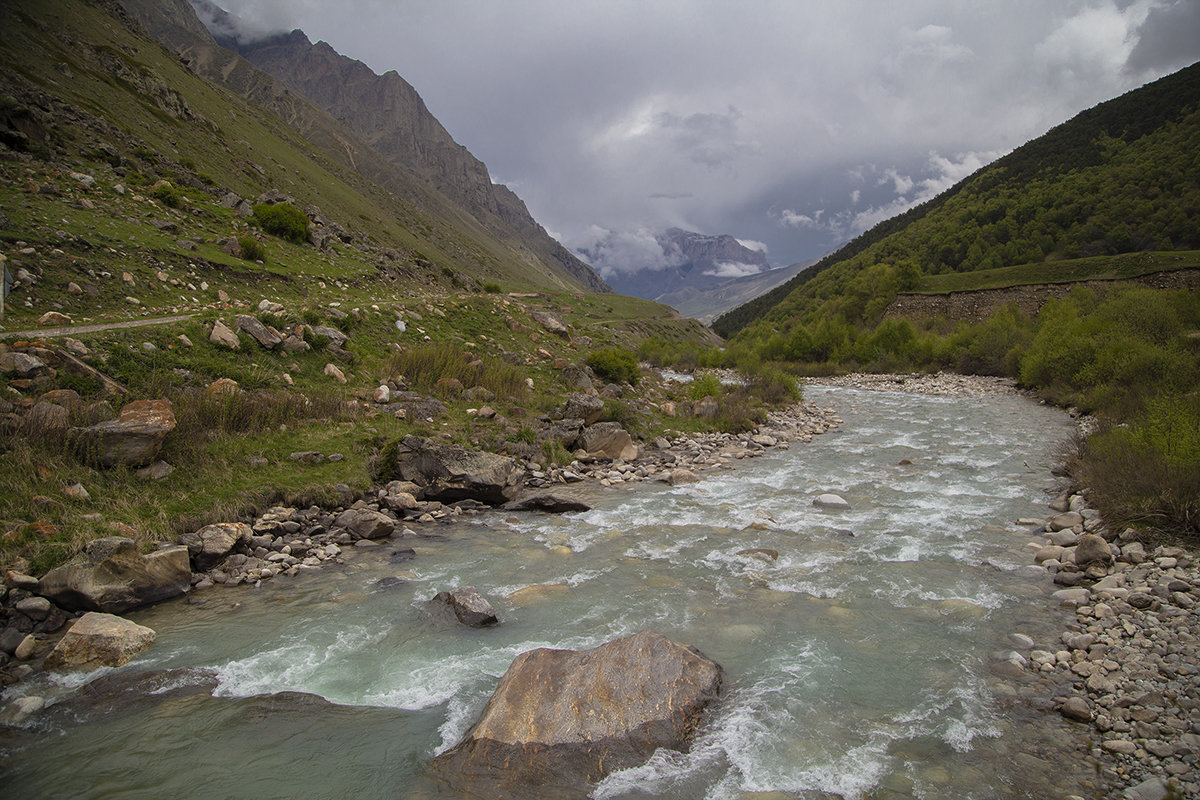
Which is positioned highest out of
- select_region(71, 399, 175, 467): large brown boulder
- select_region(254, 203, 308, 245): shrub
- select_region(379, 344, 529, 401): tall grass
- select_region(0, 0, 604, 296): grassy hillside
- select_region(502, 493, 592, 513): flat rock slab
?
select_region(0, 0, 604, 296): grassy hillside

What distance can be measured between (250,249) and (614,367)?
1841cm

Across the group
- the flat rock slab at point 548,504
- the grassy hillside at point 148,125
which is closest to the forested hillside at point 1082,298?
the flat rock slab at point 548,504

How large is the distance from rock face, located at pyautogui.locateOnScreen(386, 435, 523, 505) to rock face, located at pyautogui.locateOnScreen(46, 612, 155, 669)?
7.01m

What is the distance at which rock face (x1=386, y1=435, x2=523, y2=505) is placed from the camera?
1443 centimetres

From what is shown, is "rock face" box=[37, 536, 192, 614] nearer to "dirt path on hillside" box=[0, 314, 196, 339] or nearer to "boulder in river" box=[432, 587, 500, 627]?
"boulder in river" box=[432, 587, 500, 627]

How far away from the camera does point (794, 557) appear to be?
11094 mm

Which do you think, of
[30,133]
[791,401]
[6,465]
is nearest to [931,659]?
[6,465]

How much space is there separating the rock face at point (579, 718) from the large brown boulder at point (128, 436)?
33.1ft

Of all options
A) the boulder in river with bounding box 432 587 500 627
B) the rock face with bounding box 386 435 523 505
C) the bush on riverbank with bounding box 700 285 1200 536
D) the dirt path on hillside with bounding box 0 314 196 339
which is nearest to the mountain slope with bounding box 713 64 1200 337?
the bush on riverbank with bounding box 700 285 1200 536

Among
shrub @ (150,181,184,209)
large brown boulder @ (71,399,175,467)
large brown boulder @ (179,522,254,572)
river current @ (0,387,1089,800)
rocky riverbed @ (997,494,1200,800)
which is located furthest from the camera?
shrub @ (150,181,184,209)

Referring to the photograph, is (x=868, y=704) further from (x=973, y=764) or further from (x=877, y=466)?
(x=877, y=466)

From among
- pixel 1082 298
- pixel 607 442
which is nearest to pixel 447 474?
pixel 607 442

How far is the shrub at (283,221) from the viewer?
30.2m

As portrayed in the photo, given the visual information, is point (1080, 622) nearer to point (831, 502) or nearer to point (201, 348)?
point (831, 502)
